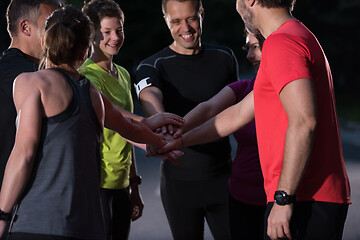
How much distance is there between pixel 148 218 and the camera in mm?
8070

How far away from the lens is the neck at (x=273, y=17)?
3135 millimetres

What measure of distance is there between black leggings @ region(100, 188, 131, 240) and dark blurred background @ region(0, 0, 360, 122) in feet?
91.4

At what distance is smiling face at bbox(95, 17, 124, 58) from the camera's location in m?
4.80

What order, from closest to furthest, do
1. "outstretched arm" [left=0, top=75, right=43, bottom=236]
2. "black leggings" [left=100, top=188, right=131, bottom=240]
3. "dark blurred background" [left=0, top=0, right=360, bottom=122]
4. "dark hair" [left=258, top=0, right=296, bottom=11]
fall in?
"outstretched arm" [left=0, top=75, right=43, bottom=236]
"dark hair" [left=258, top=0, right=296, bottom=11]
"black leggings" [left=100, top=188, right=131, bottom=240]
"dark blurred background" [left=0, top=0, right=360, bottom=122]

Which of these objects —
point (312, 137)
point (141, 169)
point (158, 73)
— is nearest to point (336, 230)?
point (312, 137)

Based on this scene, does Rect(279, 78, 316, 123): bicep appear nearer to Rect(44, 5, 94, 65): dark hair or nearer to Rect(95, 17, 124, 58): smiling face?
Rect(44, 5, 94, 65): dark hair

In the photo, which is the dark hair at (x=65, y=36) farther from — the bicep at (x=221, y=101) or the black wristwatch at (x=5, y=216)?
the bicep at (x=221, y=101)

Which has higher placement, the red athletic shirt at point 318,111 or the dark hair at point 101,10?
the dark hair at point 101,10

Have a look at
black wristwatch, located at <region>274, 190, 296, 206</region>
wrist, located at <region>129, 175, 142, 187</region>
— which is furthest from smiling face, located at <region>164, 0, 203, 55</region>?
black wristwatch, located at <region>274, 190, 296, 206</region>

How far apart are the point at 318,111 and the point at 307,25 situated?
125 feet

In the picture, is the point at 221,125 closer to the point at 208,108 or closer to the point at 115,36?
the point at 208,108

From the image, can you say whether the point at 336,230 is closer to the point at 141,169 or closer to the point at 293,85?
the point at 293,85

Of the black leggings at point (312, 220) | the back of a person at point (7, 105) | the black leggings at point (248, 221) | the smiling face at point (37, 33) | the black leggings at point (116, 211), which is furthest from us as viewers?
the black leggings at point (116, 211)

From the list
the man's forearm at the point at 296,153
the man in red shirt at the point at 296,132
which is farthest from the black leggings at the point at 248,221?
the man's forearm at the point at 296,153
